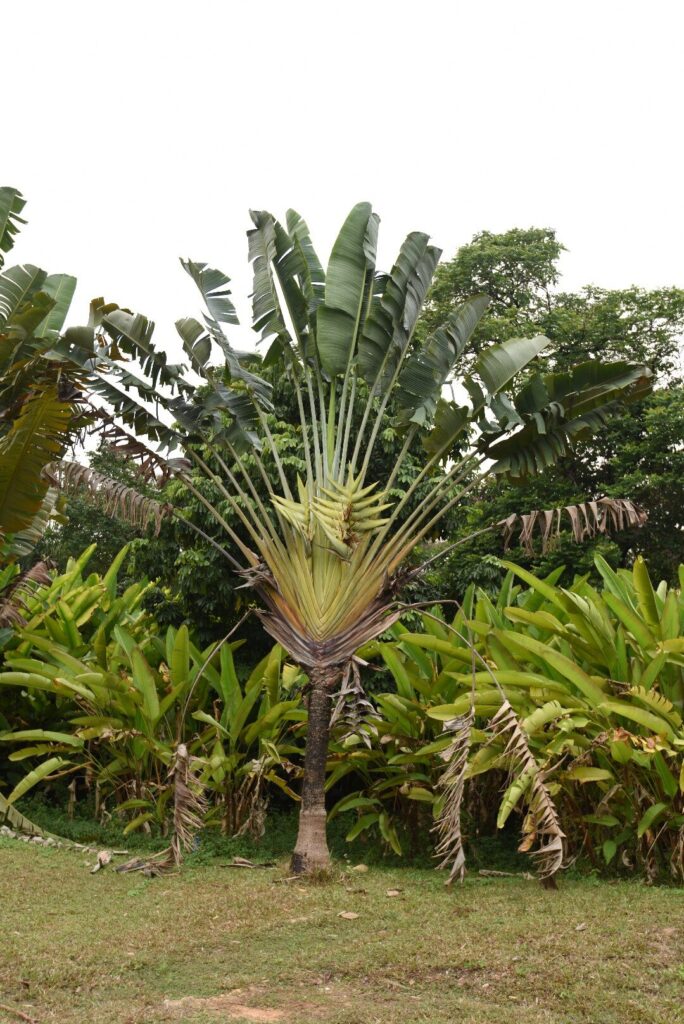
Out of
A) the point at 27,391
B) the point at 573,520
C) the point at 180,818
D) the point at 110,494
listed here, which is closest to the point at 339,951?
the point at 180,818

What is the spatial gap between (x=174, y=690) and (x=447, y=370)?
3096mm

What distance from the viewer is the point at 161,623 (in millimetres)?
10062

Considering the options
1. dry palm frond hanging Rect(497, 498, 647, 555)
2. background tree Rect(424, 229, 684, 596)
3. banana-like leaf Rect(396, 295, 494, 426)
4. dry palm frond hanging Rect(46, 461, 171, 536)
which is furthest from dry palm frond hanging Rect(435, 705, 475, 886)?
background tree Rect(424, 229, 684, 596)

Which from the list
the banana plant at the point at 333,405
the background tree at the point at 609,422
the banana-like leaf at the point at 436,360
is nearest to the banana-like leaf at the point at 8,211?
the banana plant at the point at 333,405

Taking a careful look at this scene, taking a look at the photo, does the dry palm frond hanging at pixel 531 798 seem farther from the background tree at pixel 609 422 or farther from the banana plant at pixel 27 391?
the background tree at pixel 609 422

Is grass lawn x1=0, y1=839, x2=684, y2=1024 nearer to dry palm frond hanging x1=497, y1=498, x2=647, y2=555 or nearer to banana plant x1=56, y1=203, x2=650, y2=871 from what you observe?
banana plant x1=56, y1=203, x2=650, y2=871

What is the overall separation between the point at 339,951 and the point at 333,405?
3.65 meters

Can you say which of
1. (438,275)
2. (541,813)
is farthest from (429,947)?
(438,275)

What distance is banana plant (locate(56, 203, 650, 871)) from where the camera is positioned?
661 centimetres

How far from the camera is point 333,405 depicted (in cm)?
709

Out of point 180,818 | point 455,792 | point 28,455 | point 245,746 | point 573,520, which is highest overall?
point 573,520

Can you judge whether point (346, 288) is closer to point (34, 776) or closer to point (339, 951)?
point (34, 776)

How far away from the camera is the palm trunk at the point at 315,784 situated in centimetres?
639

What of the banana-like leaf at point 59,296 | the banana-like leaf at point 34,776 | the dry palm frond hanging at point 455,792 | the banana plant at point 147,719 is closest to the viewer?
the dry palm frond hanging at point 455,792
